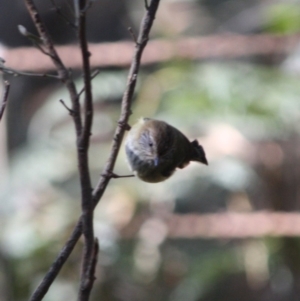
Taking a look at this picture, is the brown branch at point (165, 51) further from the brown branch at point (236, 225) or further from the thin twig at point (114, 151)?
the thin twig at point (114, 151)

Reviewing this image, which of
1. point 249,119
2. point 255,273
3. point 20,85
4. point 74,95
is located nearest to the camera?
point 74,95

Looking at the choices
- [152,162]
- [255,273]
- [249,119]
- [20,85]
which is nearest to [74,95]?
[152,162]

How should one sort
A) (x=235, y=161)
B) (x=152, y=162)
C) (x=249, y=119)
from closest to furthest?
(x=152, y=162) → (x=249, y=119) → (x=235, y=161)

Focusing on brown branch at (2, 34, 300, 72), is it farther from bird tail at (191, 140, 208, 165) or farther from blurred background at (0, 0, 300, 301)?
bird tail at (191, 140, 208, 165)

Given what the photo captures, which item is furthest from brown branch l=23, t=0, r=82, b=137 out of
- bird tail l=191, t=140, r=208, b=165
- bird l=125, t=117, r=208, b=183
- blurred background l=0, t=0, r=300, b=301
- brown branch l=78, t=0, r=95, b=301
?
blurred background l=0, t=0, r=300, b=301

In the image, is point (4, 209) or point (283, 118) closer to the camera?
point (283, 118)

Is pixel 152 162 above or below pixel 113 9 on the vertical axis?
below

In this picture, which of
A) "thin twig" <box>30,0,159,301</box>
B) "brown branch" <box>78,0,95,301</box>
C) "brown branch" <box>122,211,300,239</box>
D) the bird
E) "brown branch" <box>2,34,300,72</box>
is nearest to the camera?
"brown branch" <box>78,0,95,301</box>

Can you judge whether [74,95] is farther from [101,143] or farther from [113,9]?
[113,9]
